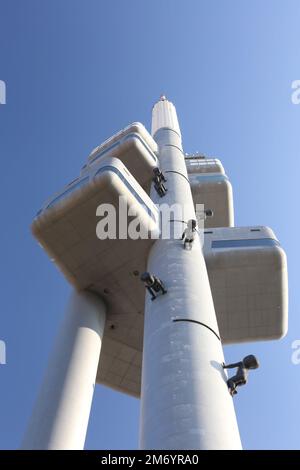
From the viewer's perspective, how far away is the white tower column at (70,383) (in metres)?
12.3

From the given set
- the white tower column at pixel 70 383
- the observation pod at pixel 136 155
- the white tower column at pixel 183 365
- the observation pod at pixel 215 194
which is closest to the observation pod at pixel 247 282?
the white tower column at pixel 183 365

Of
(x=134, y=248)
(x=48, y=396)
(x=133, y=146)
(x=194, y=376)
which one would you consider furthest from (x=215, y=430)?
(x=133, y=146)

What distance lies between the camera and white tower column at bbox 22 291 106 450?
12.3 metres

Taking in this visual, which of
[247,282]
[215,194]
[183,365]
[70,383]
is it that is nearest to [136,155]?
[215,194]

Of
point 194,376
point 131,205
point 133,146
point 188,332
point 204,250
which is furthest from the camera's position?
point 133,146

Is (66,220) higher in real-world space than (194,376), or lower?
higher

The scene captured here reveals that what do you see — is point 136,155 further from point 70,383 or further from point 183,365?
point 183,365

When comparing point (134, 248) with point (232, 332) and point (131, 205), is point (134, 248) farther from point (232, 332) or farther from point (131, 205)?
point (232, 332)

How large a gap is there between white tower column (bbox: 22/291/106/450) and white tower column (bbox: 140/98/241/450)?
2.86 m

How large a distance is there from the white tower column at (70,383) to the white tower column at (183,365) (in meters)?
2.86

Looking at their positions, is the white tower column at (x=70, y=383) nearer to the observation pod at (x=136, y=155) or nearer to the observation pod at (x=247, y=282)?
the observation pod at (x=247, y=282)

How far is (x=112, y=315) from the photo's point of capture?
18250 mm

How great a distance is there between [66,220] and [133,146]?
716 cm

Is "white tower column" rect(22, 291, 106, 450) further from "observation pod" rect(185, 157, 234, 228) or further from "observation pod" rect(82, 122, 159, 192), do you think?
"observation pod" rect(185, 157, 234, 228)
